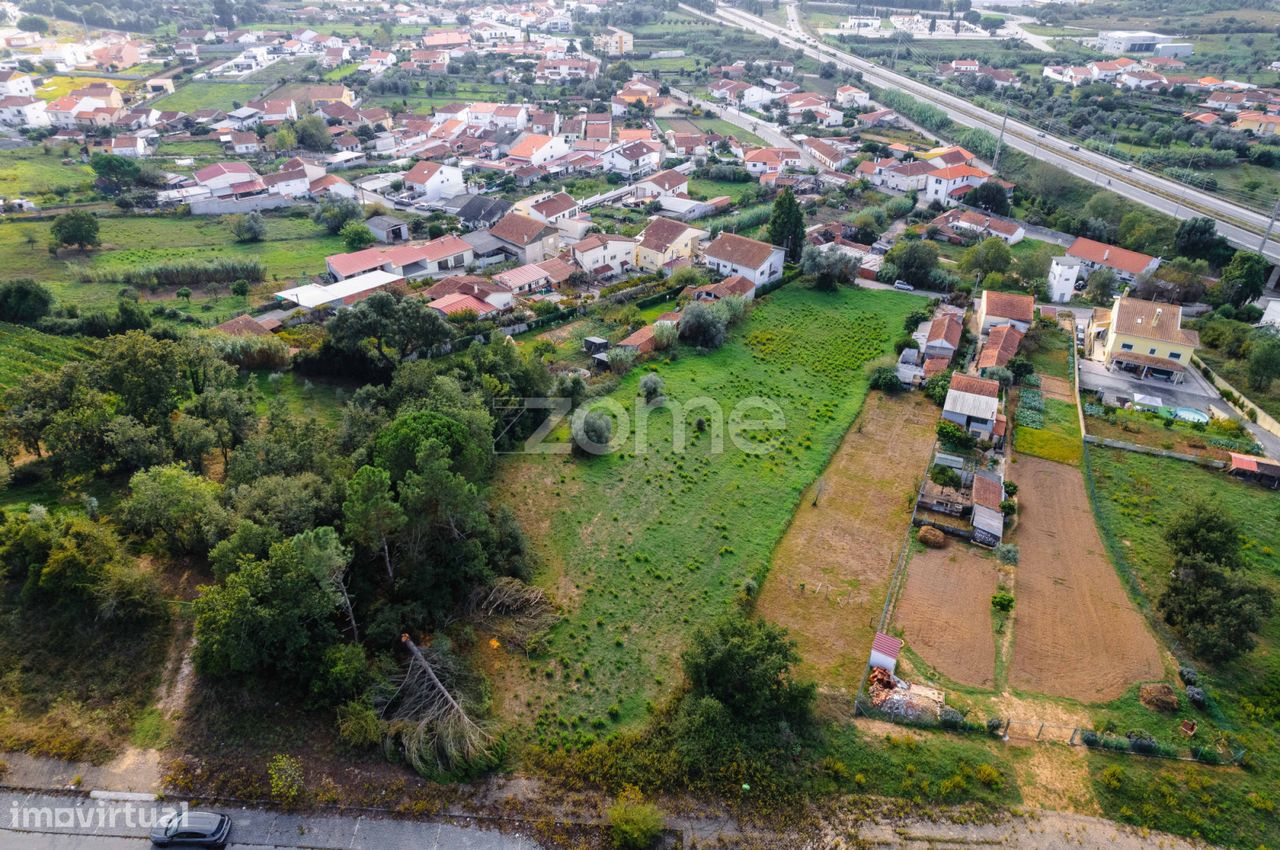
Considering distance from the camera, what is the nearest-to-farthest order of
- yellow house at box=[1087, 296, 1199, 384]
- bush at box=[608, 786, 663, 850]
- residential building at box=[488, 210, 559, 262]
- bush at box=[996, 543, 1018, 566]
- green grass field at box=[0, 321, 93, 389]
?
bush at box=[608, 786, 663, 850]
bush at box=[996, 543, 1018, 566]
green grass field at box=[0, 321, 93, 389]
yellow house at box=[1087, 296, 1199, 384]
residential building at box=[488, 210, 559, 262]

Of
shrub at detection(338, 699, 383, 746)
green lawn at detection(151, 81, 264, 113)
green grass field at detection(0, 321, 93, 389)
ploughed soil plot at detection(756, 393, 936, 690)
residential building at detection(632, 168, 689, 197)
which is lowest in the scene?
ploughed soil plot at detection(756, 393, 936, 690)

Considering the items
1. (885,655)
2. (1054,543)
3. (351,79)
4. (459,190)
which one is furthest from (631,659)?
(351,79)

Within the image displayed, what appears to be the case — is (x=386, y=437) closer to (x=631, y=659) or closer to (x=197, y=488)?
(x=197, y=488)

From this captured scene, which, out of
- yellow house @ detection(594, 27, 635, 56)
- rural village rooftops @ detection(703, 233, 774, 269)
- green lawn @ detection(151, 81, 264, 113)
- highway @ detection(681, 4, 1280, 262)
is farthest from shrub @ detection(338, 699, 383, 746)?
yellow house @ detection(594, 27, 635, 56)

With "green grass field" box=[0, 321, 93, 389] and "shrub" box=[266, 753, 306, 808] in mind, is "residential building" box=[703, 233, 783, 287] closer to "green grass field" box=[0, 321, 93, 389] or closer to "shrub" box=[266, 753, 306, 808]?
"green grass field" box=[0, 321, 93, 389]

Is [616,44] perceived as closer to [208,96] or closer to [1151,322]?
[208,96]

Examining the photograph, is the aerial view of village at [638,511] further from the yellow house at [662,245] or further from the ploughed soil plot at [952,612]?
the yellow house at [662,245]

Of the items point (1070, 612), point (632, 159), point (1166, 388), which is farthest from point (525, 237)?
point (1070, 612)
